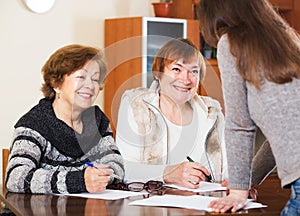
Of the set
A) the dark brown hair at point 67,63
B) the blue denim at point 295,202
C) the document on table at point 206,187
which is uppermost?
the dark brown hair at point 67,63

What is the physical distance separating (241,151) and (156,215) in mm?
279

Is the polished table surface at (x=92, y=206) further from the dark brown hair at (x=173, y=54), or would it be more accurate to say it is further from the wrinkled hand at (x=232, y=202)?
the dark brown hair at (x=173, y=54)

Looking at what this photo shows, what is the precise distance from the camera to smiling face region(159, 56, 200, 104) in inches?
99.7

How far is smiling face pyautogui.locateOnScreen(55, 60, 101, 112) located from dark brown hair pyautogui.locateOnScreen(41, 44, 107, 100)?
0.02 metres

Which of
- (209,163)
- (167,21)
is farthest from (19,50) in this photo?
(209,163)

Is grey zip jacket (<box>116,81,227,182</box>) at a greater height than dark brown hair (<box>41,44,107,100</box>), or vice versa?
dark brown hair (<box>41,44,107,100</box>)

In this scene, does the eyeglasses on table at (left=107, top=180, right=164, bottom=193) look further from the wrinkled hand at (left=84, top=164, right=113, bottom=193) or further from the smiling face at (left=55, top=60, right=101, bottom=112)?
the smiling face at (left=55, top=60, right=101, bottom=112)

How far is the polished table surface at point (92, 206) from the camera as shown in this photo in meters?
1.72

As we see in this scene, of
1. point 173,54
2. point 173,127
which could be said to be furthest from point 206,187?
point 173,54

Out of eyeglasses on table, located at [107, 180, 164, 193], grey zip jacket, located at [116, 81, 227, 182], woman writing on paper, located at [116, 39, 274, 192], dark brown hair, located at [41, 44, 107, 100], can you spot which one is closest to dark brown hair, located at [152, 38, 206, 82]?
woman writing on paper, located at [116, 39, 274, 192]

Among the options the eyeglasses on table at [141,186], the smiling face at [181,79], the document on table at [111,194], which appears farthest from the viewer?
A: the smiling face at [181,79]

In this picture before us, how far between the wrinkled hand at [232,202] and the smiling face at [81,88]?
2.57 ft

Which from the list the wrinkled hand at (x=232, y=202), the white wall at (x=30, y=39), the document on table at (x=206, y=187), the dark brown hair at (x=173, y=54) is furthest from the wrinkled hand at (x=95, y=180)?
the white wall at (x=30, y=39)

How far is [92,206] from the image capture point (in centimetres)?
183
